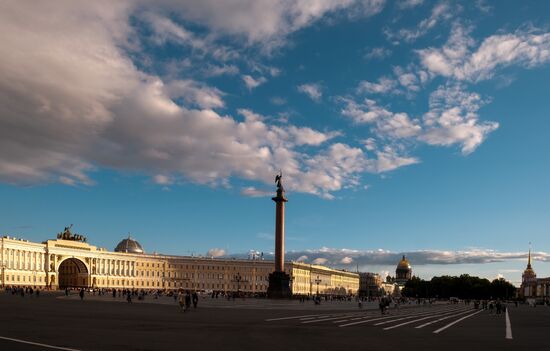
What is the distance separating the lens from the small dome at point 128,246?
194m

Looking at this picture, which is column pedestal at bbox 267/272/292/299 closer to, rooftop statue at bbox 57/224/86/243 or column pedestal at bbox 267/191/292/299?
column pedestal at bbox 267/191/292/299

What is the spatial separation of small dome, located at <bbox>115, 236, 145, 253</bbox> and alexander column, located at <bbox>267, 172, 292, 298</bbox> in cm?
12148

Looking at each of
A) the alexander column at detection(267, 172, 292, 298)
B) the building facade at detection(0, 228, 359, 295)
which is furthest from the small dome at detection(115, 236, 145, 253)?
the alexander column at detection(267, 172, 292, 298)

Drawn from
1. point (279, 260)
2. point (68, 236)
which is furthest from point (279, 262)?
point (68, 236)

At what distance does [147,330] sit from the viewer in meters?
21.9

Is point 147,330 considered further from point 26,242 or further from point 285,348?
point 26,242

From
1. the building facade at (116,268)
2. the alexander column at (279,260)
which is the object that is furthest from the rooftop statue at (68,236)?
the alexander column at (279,260)

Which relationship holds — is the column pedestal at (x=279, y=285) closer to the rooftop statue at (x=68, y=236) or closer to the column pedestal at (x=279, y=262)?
the column pedestal at (x=279, y=262)

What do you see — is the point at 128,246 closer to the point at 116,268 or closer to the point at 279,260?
the point at 116,268

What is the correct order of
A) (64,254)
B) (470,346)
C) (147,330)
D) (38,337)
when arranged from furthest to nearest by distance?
(64,254) → (147,330) → (470,346) → (38,337)

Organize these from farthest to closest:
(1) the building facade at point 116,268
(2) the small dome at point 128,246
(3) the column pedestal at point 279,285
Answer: (2) the small dome at point 128,246
(1) the building facade at point 116,268
(3) the column pedestal at point 279,285

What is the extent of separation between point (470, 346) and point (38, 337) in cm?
1255

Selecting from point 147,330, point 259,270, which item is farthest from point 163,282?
point 147,330

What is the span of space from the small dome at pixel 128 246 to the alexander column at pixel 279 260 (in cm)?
12148
